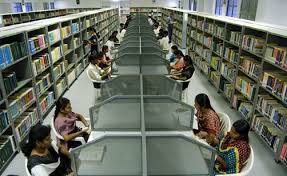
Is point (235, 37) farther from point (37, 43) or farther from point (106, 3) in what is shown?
point (106, 3)

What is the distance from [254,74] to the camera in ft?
13.5

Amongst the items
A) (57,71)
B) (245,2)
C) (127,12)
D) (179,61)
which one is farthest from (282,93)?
(127,12)

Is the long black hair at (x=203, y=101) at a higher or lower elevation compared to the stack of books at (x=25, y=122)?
higher

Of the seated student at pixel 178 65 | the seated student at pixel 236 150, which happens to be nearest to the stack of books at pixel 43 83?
the seated student at pixel 178 65

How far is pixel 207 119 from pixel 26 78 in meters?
3.03

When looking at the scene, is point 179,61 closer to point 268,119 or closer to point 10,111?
point 268,119

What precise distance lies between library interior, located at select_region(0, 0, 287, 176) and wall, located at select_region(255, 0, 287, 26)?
0.03 m

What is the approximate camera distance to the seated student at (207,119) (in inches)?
108

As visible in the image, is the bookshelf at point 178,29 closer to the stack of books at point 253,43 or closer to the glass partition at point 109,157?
the stack of books at point 253,43

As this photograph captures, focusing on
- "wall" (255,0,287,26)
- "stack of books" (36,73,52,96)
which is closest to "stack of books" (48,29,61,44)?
"stack of books" (36,73,52,96)

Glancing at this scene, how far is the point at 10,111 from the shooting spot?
3314 mm

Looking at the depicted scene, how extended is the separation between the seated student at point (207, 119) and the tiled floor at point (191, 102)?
103 centimetres

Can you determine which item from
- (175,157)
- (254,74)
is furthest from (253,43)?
(175,157)

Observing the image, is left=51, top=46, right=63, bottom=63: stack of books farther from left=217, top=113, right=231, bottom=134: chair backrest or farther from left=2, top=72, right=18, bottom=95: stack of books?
left=217, top=113, right=231, bottom=134: chair backrest
